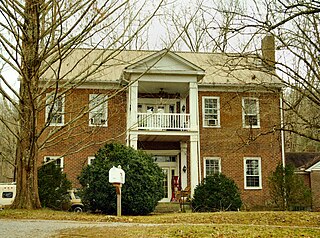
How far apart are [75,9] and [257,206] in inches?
591

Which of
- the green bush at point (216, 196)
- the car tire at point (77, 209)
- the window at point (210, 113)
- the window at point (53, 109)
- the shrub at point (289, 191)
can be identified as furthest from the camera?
the window at point (210, 113)

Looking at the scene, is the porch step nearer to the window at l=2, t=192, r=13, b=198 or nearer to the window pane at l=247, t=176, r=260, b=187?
the window pane at l=247, t=176, r=260, b=187

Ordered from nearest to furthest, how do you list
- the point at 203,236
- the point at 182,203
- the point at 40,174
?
1. the point at 203,236
2. the point at 40,174
3. the point at 182,203

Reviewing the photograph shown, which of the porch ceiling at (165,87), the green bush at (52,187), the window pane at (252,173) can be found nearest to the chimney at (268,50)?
the porch ceiling at (165,87)

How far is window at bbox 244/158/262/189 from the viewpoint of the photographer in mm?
26406

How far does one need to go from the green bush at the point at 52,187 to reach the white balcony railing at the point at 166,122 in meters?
5.82

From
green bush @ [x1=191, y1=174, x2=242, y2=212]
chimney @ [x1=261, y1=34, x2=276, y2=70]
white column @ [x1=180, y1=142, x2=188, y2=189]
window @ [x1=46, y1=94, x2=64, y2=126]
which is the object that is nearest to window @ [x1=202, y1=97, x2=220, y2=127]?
white column @ [x1=180, y1=142, x2=188, y2=189]

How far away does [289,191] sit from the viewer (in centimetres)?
2178

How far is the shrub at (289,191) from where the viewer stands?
71.3 ft

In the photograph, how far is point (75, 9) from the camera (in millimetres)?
14812

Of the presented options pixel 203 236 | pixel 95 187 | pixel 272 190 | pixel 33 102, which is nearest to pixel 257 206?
pixel 272 190

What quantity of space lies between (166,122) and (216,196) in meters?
5.55

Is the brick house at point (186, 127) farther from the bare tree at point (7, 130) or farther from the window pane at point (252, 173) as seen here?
the bare tree at point (7, 130)

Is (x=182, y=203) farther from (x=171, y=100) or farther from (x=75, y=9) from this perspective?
(x=75, y=9)
